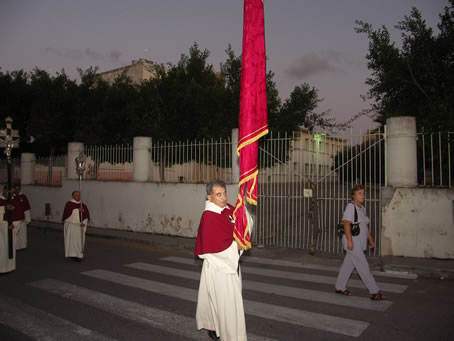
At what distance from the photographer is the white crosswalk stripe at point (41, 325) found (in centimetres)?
434

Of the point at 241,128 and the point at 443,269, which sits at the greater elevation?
the point at 241,128

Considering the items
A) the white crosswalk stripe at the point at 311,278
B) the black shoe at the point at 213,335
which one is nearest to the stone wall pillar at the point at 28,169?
the white crosswalk stripe at the point at 311,278

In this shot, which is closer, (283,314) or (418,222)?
(283,314)

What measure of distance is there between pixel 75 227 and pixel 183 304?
471 cm

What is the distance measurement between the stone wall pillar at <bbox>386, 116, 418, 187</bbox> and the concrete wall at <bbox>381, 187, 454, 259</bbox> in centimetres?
26

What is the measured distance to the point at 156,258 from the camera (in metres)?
9.22

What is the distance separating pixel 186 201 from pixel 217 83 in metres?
9.44

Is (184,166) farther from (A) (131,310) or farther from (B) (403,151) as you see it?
(A) (131,310)

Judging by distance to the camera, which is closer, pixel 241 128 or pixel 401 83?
pixel 241 128

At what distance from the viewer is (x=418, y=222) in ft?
28.2

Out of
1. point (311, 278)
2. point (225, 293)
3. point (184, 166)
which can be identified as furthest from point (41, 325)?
point (184, 166)

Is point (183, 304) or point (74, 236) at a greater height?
point (74, 236)

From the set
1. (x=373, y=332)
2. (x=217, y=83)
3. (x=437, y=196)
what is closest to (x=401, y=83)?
(x=437, y=196)

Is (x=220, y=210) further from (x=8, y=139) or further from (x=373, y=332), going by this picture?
(x=8, y=139)
